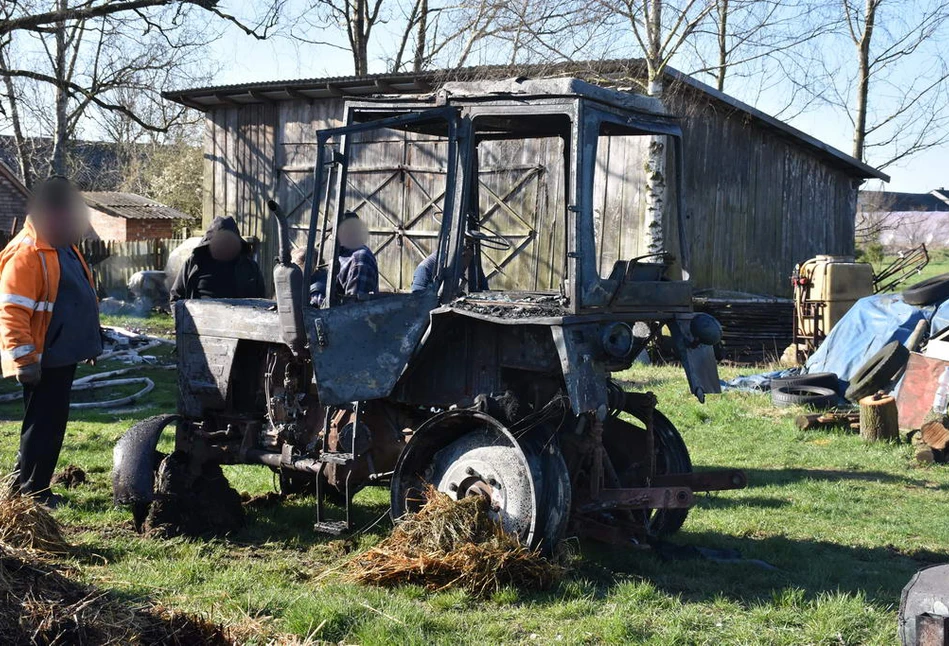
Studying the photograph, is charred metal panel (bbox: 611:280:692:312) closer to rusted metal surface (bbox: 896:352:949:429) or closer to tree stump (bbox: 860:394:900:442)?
tree stump (bbox: 860:394:900:442)

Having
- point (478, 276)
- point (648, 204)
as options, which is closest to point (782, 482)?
point (478, 276)

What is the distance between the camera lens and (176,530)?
232 inches

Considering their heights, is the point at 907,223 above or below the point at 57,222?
above

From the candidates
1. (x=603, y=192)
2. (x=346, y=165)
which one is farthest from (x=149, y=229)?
(x=346, y=165)

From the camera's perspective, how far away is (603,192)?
15062 millimetres

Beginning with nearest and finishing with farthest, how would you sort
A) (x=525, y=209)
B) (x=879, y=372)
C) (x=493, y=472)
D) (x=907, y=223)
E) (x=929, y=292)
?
(x=493, y=472)
(x=879, y=372)
(x=929, y=292)
(x=525, y=209)
(x=907, y=223)

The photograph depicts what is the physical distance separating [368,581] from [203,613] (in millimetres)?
1054

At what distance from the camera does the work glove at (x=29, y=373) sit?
590 centimetres

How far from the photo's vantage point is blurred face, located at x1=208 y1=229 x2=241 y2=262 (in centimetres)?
699

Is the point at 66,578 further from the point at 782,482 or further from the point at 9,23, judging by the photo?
the point at 9,23

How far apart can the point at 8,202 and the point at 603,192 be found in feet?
82.3

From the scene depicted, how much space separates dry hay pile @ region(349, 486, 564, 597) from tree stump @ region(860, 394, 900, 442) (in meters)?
5.49

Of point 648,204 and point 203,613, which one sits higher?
point 648,204

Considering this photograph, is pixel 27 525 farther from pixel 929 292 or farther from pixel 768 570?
pixel 929 292
